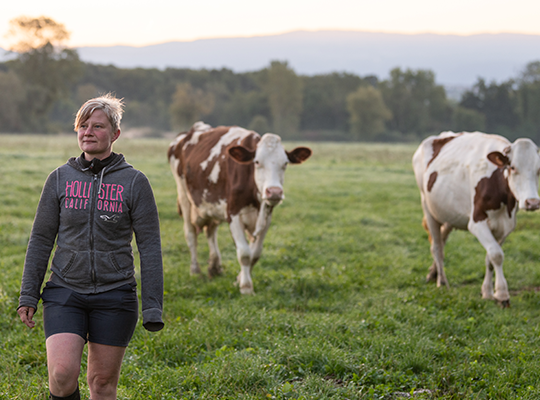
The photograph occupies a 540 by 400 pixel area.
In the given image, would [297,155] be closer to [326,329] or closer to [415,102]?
[326,329]

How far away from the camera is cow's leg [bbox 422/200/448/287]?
758 cm

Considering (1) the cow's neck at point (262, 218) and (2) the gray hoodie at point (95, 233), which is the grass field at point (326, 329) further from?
(2) the gray hoodie at point (95, 233)

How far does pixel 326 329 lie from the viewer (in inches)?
214

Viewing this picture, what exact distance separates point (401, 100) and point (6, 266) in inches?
3256

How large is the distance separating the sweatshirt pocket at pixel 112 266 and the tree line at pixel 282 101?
6579 centimetres

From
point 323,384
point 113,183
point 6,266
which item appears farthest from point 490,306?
point 6,266

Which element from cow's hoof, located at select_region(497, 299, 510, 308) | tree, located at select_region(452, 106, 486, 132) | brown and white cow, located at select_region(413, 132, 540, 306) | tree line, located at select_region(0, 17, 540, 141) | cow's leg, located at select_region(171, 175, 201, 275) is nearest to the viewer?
brown and white cow, located at select_region(413, 132, 540, 306)

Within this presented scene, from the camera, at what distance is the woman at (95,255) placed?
2.99m

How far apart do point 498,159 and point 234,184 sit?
336 centimetres

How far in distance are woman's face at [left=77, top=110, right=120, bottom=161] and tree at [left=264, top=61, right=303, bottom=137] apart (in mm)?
80912

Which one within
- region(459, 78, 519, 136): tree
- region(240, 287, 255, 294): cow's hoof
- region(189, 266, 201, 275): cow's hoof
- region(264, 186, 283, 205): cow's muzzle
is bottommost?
region(189, 266, 201, 275): cow's hoof

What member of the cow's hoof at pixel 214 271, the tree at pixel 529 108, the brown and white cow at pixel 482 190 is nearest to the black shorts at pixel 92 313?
the cow's hoof at pixel 214 271

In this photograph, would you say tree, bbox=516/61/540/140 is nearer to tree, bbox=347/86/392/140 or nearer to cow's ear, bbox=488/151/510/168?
tree, bbox=347/86/392/140

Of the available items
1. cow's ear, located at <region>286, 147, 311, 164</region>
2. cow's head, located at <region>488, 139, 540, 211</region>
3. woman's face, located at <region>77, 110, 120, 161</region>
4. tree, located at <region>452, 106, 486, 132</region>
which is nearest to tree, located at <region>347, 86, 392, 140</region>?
tree, located at <region>452, 106, 486, 132</region>
